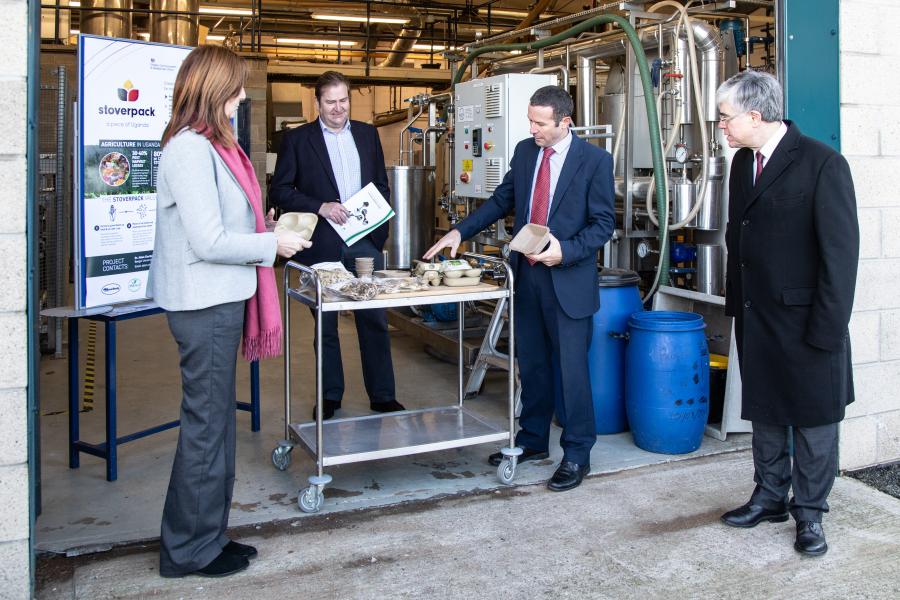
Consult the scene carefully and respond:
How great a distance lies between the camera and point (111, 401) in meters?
3.66

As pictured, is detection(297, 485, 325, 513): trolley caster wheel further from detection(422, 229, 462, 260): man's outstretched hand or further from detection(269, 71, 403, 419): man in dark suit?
detection(269, 71, 403, 419): man in dark suit

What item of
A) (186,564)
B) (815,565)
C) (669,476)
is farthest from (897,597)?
(186,564)

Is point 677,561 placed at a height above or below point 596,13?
below

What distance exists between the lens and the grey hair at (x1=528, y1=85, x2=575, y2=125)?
3.50 meters

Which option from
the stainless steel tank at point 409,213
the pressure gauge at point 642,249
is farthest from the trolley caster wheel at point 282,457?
the stainless steel tank at point 409,213

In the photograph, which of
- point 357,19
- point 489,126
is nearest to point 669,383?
point 489,126

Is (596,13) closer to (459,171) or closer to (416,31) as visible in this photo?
(459,171)

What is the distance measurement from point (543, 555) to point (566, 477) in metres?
0.63

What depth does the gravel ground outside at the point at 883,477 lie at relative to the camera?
144 inches

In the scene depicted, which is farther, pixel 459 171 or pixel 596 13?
pixel 459 171

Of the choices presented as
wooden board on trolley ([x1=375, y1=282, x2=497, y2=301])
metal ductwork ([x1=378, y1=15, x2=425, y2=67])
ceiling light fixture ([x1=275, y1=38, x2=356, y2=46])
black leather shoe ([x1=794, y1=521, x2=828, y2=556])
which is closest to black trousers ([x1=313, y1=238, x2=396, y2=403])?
wooden board on trolley ([x1=375, y1=282, x2=497, y2=301])

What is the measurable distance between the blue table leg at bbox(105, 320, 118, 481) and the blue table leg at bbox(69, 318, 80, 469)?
0.41ft

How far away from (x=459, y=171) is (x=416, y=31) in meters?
7.43

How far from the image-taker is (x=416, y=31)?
41.5 feet
